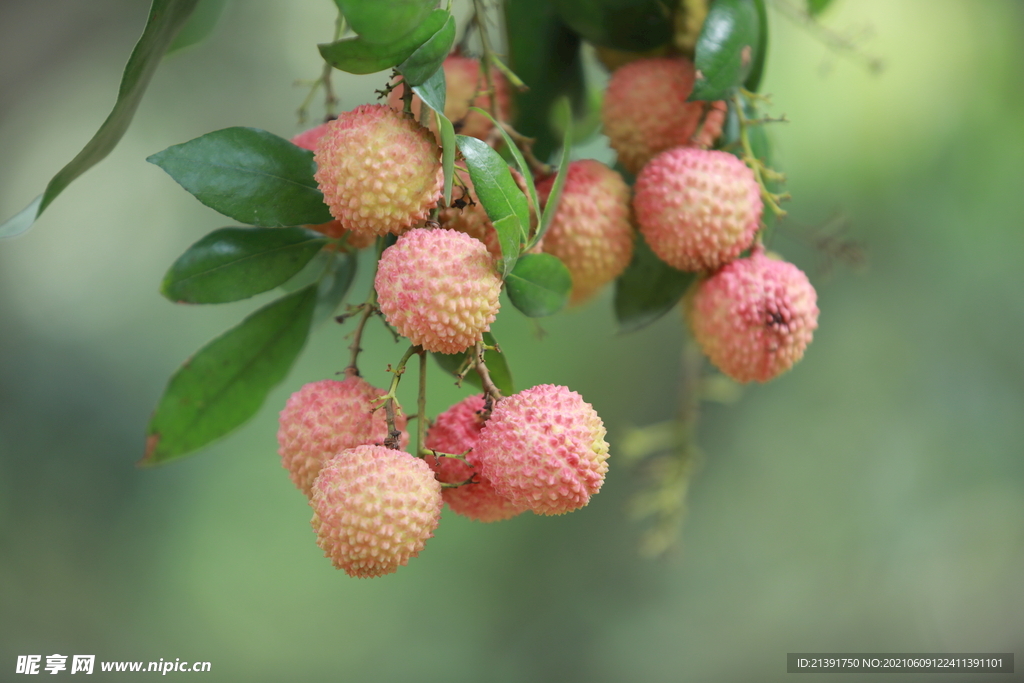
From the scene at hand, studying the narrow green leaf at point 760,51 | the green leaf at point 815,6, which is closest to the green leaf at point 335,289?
the narrow green leaf at point 760,51

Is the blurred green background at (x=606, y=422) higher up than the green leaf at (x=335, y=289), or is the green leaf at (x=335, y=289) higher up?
the green leaf at (x=335, y=289)

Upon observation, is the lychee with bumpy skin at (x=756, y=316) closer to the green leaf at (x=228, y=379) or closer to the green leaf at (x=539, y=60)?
the green leaf at (x=539, y=60)

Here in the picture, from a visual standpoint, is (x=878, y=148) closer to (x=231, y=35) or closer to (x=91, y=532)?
(x=231, y=35)

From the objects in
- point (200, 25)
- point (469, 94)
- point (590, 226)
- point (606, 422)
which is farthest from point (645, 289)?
point (606, 422)

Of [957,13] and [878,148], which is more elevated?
[957,13]

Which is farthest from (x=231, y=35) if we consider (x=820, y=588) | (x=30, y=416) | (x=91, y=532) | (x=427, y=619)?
(x=820, y=588)
